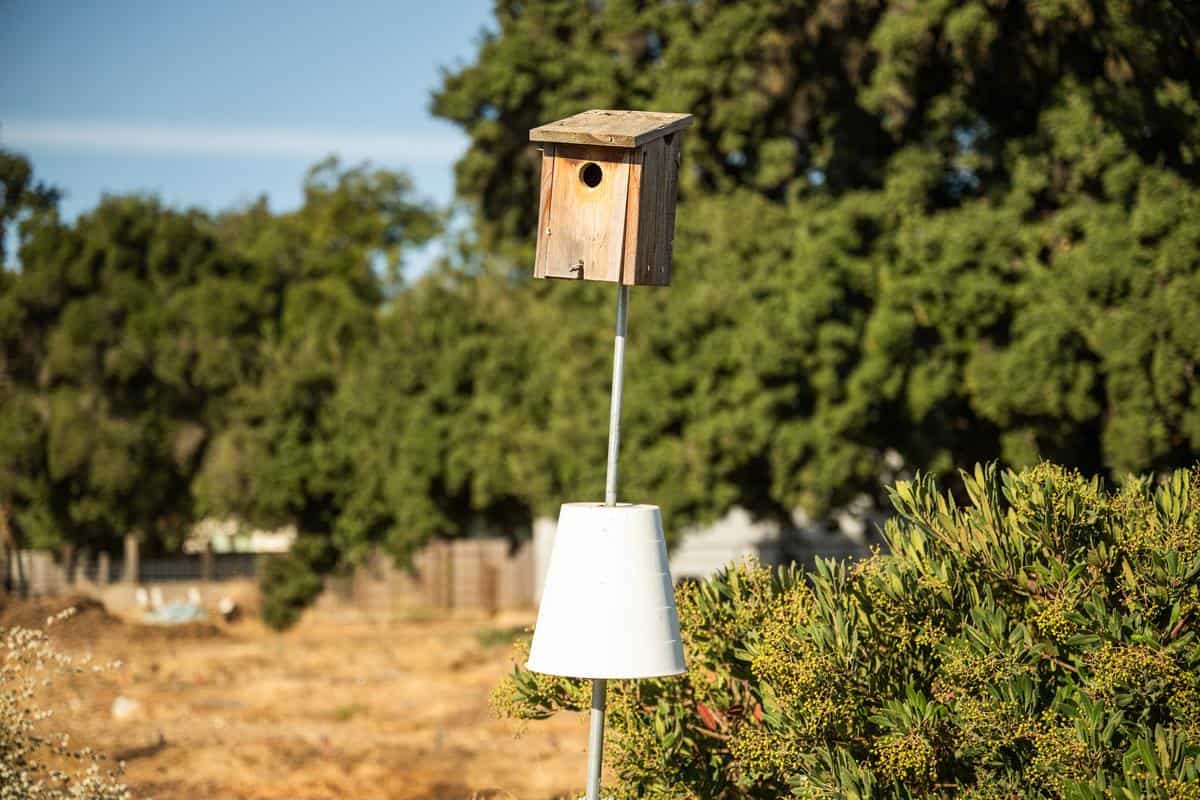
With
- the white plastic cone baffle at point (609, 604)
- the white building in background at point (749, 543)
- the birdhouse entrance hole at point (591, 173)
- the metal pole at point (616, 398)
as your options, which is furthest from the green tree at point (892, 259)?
the white plastic cone baffle at point (609, 604)

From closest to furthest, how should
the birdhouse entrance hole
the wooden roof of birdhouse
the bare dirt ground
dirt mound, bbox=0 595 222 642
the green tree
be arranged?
the wooden roof of birdhouse
the birdhouse entrance hole
the bare dirt ground
the green tree
dirt mound, bbox=0 595 222 642

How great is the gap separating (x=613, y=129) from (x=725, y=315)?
49.5 feet

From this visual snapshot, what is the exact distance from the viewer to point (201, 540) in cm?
3325

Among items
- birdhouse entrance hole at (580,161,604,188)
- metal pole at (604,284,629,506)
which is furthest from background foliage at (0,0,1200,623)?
metal pole at (604,284,629,506)

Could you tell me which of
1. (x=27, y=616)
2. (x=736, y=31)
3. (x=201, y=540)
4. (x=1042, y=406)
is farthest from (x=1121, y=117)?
(x=201, y=540)

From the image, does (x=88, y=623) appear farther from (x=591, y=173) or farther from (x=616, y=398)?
(x=616, y=398)

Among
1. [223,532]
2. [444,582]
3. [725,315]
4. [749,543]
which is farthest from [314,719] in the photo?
[223,532]

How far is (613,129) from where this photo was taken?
545 centimetres

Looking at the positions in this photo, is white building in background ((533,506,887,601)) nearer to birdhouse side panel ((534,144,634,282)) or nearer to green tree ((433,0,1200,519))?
green tree ((433,0,1200,519))

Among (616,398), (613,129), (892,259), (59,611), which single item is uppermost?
(892,259)

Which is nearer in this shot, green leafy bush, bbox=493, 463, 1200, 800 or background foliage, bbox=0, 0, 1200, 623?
green leafy bush, bbox=493, 463, 1200, 800

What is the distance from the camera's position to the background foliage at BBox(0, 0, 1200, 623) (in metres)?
18.0

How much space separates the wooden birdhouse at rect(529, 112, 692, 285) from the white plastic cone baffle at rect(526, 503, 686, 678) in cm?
104

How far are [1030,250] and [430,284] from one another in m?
13.2
